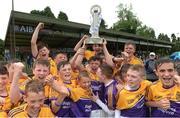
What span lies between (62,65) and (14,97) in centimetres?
98

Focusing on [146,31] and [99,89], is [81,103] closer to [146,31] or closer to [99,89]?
[99,89]

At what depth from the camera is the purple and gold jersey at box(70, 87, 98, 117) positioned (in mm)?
5305

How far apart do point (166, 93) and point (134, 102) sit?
1.30 feet

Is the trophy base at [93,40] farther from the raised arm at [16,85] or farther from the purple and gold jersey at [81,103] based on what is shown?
the raised arm at [16,85]

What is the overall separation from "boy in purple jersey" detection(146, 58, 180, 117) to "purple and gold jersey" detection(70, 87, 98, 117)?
0.90 m

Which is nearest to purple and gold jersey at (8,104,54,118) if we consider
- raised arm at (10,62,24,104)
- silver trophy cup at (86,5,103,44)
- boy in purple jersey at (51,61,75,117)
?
raised arm at (10,62,24,104)

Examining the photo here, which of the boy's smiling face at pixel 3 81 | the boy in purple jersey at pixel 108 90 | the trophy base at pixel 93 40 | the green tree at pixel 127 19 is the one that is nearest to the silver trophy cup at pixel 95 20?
the trophy base at pixel 93 40

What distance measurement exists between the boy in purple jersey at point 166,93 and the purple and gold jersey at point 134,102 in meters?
0.14

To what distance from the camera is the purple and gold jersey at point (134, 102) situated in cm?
494

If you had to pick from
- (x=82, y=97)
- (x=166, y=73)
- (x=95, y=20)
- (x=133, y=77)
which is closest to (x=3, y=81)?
(x=82, y=97)

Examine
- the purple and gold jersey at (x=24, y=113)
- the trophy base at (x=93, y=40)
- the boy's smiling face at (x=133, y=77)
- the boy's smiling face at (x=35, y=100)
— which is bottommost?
the purple and gold jersey at (x=24, y=113)

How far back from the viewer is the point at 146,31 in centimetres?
8769

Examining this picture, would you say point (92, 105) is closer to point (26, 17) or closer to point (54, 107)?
point (54, 107)

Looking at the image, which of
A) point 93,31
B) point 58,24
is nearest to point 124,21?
point 58,24
